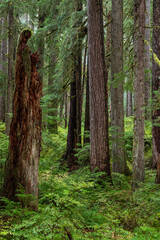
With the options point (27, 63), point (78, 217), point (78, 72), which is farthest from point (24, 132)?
point (78, 72)

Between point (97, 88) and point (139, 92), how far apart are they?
4.61 feet

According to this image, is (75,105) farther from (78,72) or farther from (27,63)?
(27,63)

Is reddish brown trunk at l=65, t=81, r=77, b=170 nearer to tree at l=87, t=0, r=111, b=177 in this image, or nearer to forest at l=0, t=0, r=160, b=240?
forest at l=0, t=0, r=160, b=240

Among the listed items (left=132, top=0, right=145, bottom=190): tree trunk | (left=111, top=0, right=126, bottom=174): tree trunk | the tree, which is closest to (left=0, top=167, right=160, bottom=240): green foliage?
(left=132, top=0, right=145, bottom=190): tree trunk

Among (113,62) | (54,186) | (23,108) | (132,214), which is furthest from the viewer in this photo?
(113,62)

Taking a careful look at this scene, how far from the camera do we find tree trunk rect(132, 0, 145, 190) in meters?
5.27

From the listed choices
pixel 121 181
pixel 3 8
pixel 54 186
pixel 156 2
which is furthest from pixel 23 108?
pixel 3 8

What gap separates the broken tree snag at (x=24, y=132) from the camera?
3303 mm

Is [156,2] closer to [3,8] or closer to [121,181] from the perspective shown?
[121,181]

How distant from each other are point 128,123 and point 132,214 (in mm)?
14461

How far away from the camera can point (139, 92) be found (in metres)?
5.33

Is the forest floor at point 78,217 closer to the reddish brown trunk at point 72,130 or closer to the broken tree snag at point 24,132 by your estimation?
the broken tree snag at point 24,132

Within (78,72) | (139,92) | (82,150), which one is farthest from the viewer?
(78,72)

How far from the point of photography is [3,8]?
12.2 m
